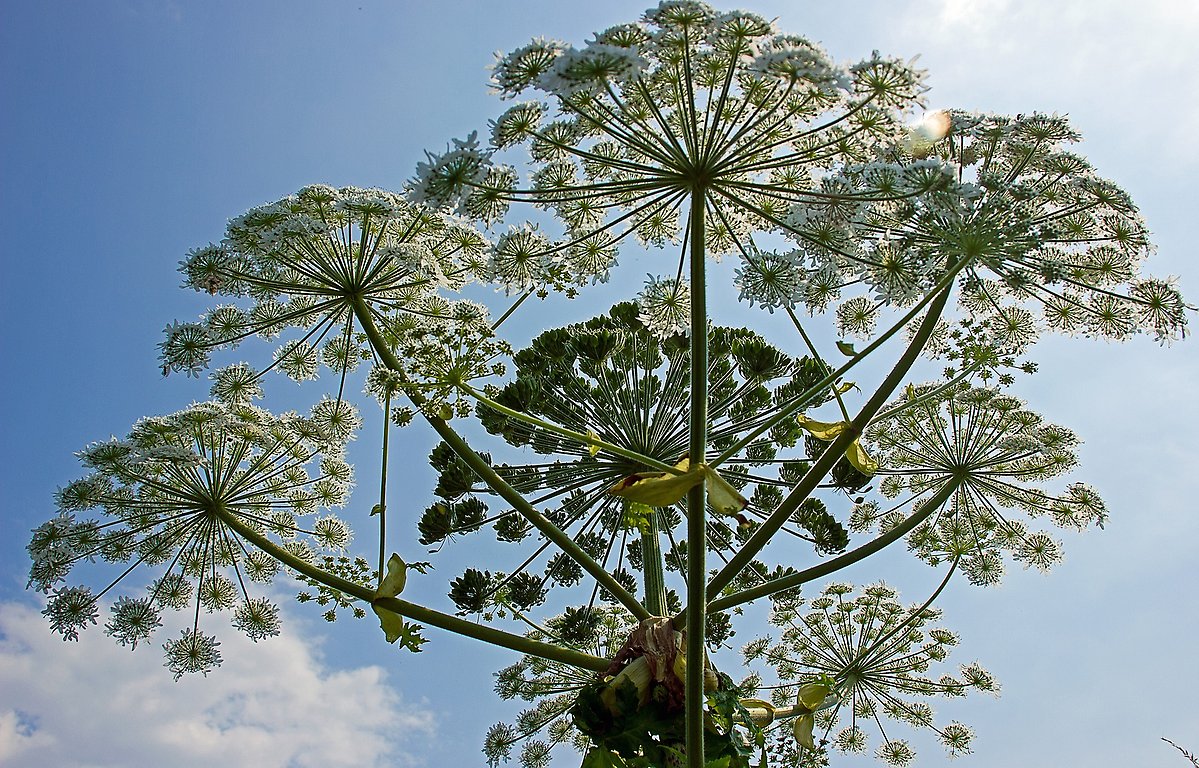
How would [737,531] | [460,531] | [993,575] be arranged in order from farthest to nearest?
[993,575] → [737,531] → [460,531]

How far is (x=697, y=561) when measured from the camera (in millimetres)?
3775

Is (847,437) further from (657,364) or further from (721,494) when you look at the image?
(657,364)

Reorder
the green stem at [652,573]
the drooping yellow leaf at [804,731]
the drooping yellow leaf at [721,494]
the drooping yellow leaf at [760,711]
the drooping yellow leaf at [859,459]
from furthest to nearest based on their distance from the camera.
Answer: the green stem at [652,573] → the drooping yellow leaf at [804,731] → the drooping yellow leaf at [760,711] → the drooping yellow leaf at [859,459] → the drooping yellow leaf at [721,494]

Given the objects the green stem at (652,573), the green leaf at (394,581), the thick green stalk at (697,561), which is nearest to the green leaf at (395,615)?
the green leaf at (394,581)

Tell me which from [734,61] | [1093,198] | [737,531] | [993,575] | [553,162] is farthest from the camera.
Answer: [993,575]

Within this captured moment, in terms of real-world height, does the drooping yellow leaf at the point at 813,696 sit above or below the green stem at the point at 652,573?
below

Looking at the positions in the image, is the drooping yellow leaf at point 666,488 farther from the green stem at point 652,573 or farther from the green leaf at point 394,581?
the green stem at point 652,573

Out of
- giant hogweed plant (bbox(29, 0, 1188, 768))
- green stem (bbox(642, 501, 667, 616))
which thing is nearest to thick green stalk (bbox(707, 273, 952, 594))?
giant hogweed plant (bbox(29, 0, 1188, 768))

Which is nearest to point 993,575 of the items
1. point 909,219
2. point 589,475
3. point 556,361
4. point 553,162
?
point 589,475

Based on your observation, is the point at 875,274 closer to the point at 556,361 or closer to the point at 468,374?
the point at 468,374

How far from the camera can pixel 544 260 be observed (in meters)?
6.30

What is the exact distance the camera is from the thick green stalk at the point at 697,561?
3.60 metres

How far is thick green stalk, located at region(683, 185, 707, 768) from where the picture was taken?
3.60 metres

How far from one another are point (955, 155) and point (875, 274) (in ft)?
3.77
